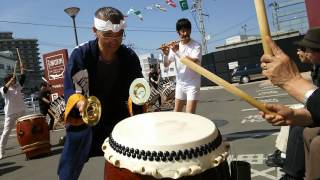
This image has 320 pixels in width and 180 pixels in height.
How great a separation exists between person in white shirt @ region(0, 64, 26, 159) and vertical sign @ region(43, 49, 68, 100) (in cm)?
473

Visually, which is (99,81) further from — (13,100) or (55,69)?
(55,69)

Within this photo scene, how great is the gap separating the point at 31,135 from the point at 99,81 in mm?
4766

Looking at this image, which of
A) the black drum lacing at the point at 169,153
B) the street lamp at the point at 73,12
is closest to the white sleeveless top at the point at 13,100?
the street lamp at the point at 73,12

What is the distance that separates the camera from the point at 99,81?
9.44 feet

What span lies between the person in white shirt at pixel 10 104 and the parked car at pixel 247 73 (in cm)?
1610

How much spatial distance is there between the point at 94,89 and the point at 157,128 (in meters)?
1.04

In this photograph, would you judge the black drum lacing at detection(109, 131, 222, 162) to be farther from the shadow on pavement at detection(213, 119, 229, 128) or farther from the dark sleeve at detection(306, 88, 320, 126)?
the shadow on pavement at detection(213, 119, 229, 128)

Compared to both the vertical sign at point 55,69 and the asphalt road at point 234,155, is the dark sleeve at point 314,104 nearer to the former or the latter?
the asphalt road at point 234,155

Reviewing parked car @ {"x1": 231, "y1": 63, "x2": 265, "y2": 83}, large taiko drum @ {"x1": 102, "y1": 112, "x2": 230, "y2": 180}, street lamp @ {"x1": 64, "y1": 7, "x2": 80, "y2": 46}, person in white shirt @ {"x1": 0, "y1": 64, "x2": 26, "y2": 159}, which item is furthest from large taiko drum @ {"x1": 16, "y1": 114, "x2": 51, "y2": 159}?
parked car @ {"x1": 231, "y1": 63, "x2": 265, "y2": 83}

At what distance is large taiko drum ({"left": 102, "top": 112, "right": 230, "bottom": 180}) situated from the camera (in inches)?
71.6

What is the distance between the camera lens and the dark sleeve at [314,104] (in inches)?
73.0

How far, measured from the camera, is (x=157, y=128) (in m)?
1.95

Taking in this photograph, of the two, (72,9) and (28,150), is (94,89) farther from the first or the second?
(72,9)

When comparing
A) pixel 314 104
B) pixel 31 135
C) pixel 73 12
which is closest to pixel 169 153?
pixel 314 104
